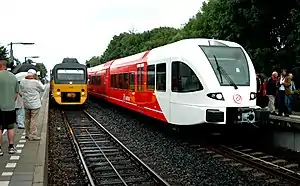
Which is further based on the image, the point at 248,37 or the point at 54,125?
the point at 248,37

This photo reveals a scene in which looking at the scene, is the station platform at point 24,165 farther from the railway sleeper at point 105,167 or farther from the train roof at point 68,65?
the train roof at point 68,65

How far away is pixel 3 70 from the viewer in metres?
8.87

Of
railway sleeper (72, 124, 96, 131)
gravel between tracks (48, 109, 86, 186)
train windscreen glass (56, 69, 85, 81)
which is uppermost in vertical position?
train windscreen glass (56, 69, 85, 81)

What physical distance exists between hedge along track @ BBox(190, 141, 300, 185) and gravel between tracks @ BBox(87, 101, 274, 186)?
0.28m

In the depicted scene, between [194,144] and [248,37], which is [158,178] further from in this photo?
[248,37]

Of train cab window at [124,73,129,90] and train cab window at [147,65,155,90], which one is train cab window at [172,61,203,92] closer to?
train cab window at [147,65,155,90]

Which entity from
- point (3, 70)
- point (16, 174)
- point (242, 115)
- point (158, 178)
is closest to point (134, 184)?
point (158, 178)

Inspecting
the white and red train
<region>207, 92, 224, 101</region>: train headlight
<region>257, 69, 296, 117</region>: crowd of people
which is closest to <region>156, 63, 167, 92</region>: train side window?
the white and red train

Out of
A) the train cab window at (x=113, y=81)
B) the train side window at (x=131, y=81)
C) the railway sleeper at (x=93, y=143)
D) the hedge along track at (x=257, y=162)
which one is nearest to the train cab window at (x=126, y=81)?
the train side window at (x=131, y=81)

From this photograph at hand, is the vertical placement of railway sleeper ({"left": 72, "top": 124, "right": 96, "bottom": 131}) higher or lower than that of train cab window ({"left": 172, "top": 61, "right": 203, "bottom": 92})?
lower

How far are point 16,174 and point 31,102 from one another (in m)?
3.82

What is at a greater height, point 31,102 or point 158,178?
point 31,102

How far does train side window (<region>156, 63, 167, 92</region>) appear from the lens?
1348cm

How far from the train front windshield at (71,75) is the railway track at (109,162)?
9.44 m
